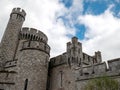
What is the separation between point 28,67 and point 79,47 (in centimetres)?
696

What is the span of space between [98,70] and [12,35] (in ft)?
58.6

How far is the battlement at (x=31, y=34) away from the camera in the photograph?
2675 cm

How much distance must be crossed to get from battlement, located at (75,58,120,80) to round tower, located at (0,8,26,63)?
44.6 ft

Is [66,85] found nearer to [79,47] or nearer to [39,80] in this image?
[39,80]

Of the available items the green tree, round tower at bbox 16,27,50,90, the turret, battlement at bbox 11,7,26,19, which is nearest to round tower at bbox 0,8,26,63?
battlement at bbox 11,7,26,19

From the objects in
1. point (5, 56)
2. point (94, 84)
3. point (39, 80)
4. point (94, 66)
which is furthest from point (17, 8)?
point (94, 84)

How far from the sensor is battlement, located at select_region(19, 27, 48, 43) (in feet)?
87.8

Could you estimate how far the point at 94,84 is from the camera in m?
12.3

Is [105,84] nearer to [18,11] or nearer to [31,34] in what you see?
[31,34]

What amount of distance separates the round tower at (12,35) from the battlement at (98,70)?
1358 cm

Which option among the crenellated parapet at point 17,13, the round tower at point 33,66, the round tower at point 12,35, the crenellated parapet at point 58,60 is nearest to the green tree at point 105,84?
the crenellated parapet at point 58,60

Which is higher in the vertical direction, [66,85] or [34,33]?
[34,33]

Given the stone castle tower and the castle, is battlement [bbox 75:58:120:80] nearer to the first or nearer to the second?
the castle

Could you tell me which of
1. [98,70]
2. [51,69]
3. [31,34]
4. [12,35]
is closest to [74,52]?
[51,69]
